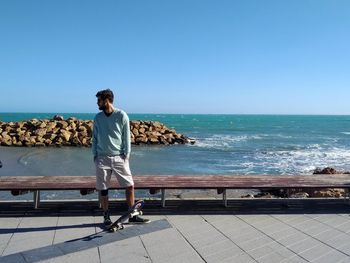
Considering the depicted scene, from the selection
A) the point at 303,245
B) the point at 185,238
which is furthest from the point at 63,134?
the point at 303,245

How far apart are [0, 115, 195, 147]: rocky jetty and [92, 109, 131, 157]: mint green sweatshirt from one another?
2414 centimetres

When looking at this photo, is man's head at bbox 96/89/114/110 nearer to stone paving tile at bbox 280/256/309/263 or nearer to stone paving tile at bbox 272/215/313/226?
stone paving tile at bbox 280/256/309/263

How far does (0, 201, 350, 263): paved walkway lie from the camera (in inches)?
188

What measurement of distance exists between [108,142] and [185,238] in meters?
1.64

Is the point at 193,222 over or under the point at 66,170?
over

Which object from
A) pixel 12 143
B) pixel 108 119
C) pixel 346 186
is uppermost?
pixel 108 119

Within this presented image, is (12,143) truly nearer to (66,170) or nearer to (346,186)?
(66,170)

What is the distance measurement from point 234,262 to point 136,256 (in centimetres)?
108

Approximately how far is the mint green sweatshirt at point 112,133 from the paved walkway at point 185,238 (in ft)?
3.50

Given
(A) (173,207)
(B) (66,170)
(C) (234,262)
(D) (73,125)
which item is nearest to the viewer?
(C) (234,262)

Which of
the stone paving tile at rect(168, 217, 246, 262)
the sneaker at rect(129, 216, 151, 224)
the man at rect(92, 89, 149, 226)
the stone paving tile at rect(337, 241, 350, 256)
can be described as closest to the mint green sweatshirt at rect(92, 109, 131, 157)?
the man at rect(92, 89, 149, 226)

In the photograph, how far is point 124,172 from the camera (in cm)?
593

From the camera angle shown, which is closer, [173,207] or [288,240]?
[288,240]

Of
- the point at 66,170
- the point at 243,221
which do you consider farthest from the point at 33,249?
the point at 66,170
